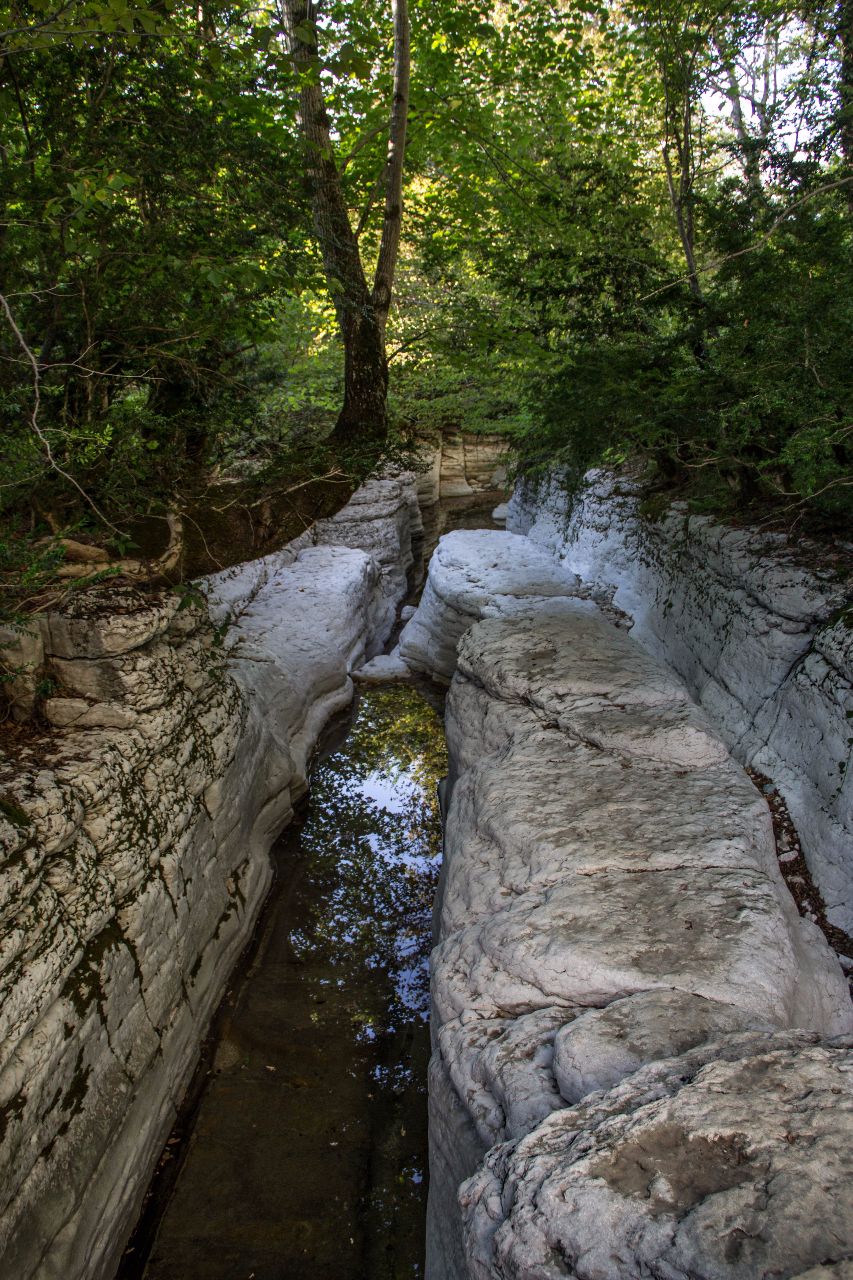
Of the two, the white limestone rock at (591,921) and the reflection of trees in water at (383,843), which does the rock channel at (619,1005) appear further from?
the reflection of trees in water at (383,843)

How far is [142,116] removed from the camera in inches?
194

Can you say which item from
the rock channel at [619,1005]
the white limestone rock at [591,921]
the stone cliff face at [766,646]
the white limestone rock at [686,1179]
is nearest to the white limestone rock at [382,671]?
the stone cliff face at [766,646]

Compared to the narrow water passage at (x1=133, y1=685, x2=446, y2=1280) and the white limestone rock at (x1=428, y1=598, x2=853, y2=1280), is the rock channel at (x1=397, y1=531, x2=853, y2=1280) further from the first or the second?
the narrow water passage at (x1=133, y1=685, x2=446, y2=1280)

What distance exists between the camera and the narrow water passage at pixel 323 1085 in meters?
3.27

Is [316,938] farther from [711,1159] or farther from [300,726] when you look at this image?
[711,1159]

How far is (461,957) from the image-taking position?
3.48 metres

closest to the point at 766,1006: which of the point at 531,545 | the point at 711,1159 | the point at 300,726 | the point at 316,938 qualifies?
the point at 711,1159

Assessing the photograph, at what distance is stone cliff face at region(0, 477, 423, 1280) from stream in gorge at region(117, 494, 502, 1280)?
0.63 feet

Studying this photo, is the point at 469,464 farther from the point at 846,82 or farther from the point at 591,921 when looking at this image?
the point at 591,921

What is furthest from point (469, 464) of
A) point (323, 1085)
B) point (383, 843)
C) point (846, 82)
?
point (323, 1085)

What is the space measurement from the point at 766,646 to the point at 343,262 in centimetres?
511

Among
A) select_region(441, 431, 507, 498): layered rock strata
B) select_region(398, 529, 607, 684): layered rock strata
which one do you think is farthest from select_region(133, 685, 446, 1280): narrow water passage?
select_region(441, 431, 507, 498): layered rock strata

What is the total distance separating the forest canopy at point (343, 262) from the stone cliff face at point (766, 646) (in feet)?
1.72

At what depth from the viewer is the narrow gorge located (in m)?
1.99
